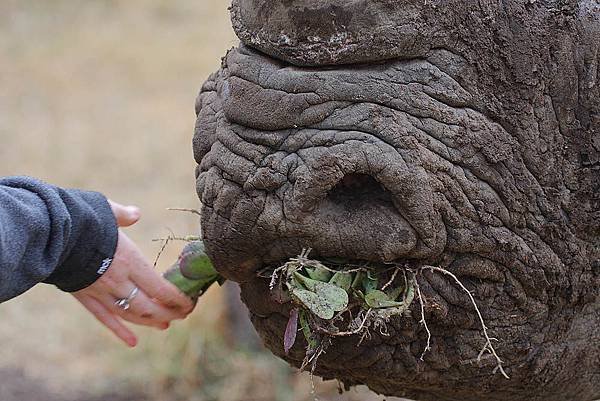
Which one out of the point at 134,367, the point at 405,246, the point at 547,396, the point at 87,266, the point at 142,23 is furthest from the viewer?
the point at 142,23

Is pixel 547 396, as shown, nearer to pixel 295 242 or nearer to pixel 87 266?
pixel 295 242

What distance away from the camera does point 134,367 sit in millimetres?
6133

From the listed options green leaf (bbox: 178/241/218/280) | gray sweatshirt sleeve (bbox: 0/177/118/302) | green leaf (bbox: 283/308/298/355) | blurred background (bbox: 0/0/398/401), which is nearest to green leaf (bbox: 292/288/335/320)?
green leaf (bbox: 283/308/298/355)

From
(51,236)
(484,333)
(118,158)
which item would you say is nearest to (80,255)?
(51,236)

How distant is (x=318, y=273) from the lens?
6.48 feet

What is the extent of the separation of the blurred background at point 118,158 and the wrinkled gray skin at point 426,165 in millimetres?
2496

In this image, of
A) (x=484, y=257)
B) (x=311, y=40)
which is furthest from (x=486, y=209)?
(x=311, y=40)

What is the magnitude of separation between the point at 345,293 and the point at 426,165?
0.84 ft

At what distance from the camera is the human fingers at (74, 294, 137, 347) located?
3006 millimetres

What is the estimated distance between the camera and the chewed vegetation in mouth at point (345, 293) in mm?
1959

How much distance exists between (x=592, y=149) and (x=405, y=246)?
452mm

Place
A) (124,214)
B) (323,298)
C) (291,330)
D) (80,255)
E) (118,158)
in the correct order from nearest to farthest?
(323,298) → (291,330) → (80,255) → (124,214) → (118,158)

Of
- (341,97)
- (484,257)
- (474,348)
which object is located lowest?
(474,348)

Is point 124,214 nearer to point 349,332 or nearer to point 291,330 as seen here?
point 291,330
